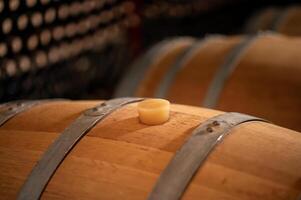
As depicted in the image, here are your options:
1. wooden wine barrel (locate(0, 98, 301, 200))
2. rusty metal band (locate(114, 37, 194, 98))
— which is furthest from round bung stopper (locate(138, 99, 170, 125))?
rusty metal band (locate(114, 37, 194, 98))

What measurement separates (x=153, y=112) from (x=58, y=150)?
0.29m

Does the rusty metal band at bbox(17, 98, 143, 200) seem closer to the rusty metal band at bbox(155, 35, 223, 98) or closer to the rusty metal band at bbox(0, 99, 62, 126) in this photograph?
the rusty metal band at bbox(0, 99, 62, 126)

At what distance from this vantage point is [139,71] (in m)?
2.35

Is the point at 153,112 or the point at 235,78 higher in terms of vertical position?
the point at 153,112

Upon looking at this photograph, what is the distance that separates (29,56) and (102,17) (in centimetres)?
79

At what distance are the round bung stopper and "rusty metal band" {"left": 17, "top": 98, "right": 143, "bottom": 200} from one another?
0.14 meters

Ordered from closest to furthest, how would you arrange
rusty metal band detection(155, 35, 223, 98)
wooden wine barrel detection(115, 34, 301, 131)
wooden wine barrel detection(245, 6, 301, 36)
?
wooden wine barrel detection(115, 34, 301, 131) → rusty metal band detection(155, 35, 223, 98) → wooden wine barrel detection(245, 6, 301, 36)

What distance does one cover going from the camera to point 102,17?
3.23 meters

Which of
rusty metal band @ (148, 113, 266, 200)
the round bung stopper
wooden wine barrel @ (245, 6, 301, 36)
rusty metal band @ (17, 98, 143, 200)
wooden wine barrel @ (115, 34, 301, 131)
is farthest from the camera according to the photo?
wooden wine barrel @ (245, 6, 301, 36)

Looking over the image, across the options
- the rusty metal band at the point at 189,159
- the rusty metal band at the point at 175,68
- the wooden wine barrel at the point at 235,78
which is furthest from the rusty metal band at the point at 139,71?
the rusty metal band at the point at 189,159

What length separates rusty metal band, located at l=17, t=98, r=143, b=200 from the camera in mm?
1250

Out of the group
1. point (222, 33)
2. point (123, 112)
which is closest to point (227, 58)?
point (123, 112)

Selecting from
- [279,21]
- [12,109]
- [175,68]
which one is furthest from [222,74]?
[279,21]

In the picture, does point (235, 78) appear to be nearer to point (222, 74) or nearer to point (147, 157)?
point (222, 74)
